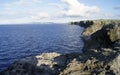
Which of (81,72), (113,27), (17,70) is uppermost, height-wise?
(113,27)

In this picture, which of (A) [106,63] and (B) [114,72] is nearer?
(B) [114,72]

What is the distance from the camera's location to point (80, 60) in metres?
24.2

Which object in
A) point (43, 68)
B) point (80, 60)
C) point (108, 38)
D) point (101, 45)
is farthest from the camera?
point (101, 45)

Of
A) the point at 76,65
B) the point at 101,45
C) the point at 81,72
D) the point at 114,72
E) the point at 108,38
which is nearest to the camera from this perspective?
the point at 114,72

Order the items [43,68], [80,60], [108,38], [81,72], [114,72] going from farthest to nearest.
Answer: [108,38] → [43,68] → [80,60] → [81,72] → [114,72]

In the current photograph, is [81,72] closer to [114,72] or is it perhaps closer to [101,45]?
[114,72]

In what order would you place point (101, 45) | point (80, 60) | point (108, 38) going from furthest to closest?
1. point (101, 45)
2. point (108, 38)
3. point (80, 60)

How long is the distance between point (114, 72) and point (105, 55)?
500cm

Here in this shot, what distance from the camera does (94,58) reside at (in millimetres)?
23094

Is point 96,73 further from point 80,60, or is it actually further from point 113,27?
point 113,27

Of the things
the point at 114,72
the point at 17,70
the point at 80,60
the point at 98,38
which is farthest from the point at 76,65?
the point at 98,38

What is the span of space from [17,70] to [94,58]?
15219mm

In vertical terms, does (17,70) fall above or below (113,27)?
below

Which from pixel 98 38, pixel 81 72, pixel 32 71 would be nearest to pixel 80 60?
pixel 81 72
